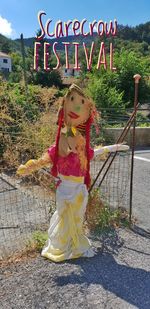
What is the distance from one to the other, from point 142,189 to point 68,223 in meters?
2.65

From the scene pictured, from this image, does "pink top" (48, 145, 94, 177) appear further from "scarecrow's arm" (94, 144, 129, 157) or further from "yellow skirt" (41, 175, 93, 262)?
"scarecrow's arm" (94, 144, 129, 157)

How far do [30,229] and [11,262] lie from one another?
3.00ft

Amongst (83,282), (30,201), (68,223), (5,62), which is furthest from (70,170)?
(5,62)

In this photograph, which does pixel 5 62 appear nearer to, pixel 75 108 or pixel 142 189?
pixel 142 189

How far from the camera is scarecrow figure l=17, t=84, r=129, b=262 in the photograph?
2936 mm

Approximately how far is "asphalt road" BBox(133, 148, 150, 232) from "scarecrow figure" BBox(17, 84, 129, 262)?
3.81ft

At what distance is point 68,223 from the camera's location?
3.07 metres

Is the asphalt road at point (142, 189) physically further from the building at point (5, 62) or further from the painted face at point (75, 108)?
the building at point (5, 62)

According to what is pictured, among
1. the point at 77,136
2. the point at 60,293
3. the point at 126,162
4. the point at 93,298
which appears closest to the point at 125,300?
the point at 93,298

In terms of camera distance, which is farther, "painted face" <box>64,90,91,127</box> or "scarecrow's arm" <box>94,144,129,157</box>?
"scarecrow's arm" <box>94,144,129,157</box>

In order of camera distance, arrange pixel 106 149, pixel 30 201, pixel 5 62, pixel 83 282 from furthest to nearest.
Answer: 1. pixel 5 62
2. pixel 30 201
3. pixel 106 149
4. pixel 83 282

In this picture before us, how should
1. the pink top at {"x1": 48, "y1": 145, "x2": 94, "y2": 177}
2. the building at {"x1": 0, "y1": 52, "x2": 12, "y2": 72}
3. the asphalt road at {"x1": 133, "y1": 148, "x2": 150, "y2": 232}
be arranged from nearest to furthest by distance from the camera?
the pink top at {"x1": 48, "y1": 145, "x2": 94, "y2": 177}
the asphalt road at {"x1": 133, "y1": 148, "x2": 150, "y2": 232}
the building at {"x1": 0, "y1": 52, "x2": 12, "y2": 72}

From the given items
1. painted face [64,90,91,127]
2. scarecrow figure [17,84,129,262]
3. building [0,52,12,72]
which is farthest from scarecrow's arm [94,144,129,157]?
building [0,52,12,72]

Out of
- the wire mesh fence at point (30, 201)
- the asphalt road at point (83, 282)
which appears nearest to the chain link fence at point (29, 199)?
the wire mesh fence at point (30, 201)
